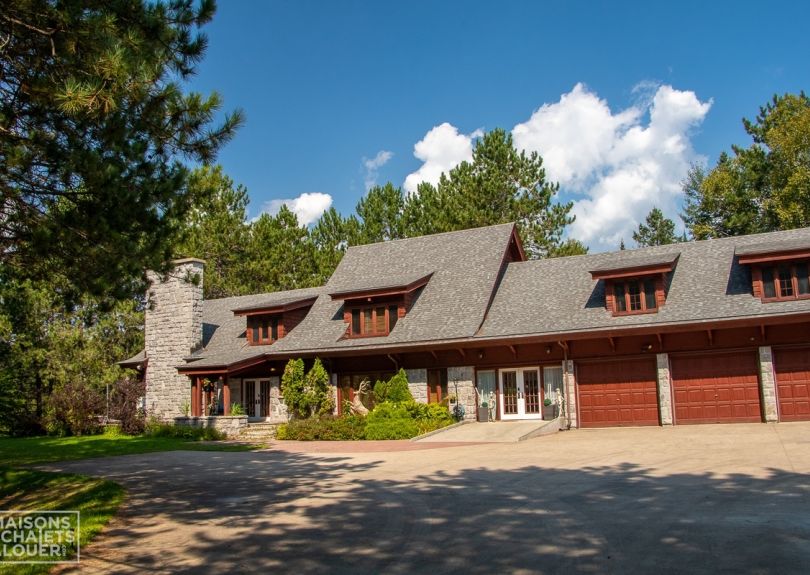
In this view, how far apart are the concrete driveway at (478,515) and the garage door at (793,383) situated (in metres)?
6.64

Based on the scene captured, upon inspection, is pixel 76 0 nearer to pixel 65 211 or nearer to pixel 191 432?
pixel 65 211

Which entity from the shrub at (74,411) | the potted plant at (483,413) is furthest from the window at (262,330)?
the potted plant at (483,413)

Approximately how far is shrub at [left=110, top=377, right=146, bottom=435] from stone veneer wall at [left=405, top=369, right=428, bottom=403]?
1156cm

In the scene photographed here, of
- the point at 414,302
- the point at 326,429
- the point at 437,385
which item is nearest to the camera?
the point at 326,429

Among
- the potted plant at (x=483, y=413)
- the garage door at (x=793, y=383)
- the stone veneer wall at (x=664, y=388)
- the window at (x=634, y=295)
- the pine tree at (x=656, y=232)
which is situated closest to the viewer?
the garage door at (x=793, y=383)

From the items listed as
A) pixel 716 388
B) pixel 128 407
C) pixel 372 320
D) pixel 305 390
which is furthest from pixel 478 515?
pixel 128 407

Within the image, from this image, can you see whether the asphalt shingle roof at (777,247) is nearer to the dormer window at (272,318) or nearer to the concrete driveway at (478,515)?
the concrete driveway at (478,515)

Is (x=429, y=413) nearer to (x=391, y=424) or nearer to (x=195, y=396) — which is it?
(x=391, y=424)

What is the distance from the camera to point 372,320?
90.2 feet

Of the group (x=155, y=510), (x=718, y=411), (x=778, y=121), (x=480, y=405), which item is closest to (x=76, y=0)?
(x=155, y=510)

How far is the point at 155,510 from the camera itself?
9914 millimetres

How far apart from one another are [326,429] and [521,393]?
7.25 metres

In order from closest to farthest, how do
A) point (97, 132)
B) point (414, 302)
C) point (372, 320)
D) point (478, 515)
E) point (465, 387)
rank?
point (478, 515)
point (97, 132)
point (465, 387)
point (372, 320)
point (414, 302)

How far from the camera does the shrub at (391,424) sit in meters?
21.7
